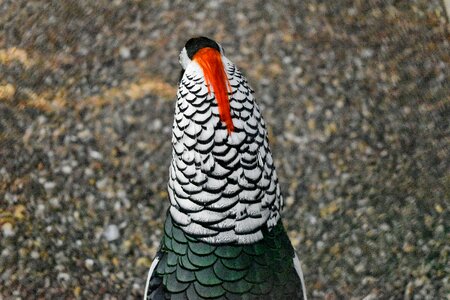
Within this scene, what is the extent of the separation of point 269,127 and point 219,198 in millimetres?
1848

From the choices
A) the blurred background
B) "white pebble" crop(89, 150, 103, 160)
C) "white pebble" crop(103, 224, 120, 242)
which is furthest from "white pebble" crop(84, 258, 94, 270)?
"white pebble" crop(89, 150, 103, 160)

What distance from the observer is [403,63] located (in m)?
4.38

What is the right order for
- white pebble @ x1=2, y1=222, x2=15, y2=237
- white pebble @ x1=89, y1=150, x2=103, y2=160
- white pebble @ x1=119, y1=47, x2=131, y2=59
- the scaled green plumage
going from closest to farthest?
the scaled green plumage
white pebble @ x1=2, y1=222, x2=15, y2=237
white pebble @ x1=89, y1=150, x2=103, y2=160
white pebble @ x1=119, y1=47, x2=131, y2=59

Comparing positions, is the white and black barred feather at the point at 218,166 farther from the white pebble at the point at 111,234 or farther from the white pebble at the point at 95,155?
the white pebble at the point at 95,155

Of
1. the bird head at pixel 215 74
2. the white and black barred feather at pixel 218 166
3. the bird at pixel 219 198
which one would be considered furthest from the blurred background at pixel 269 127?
the bird head at pixel 215 74

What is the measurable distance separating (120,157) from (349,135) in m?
1.29

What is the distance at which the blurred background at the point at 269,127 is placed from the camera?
3.79 meters

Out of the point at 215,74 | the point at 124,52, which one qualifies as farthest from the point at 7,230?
the point at 215,74

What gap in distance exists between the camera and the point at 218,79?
7.29ft

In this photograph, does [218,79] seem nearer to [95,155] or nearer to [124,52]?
[95,155]

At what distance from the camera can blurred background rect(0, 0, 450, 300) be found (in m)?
3.79

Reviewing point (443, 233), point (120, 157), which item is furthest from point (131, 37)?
point (443, 233)

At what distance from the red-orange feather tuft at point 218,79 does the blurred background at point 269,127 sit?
5.84 ft

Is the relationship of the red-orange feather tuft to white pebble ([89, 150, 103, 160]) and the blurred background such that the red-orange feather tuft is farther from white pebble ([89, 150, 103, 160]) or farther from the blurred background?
white pebble ([89, 150, 103, 160])
